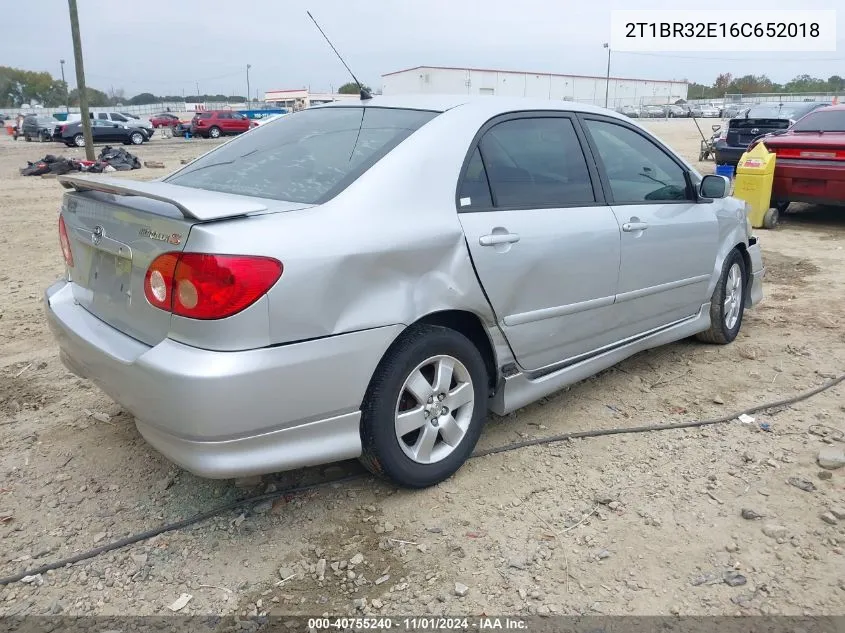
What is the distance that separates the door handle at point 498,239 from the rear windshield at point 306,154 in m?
0.53

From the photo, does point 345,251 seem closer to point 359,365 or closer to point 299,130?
point 359,365

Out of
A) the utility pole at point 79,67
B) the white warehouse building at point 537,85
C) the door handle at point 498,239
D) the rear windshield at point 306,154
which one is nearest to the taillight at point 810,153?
the door handle at point 498,239

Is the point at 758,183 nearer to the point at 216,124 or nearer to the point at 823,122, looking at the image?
the point at 823,122

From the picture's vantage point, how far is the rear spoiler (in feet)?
7.43

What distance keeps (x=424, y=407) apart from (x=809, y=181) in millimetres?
8104

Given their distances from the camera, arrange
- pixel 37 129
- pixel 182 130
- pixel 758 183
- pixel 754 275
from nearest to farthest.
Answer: pixel 754 275 < pixel 758 183 < pixel 37 129 < pixel 182 130

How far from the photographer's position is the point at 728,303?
4.73 m

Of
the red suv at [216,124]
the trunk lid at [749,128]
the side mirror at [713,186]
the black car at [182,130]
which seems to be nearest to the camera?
the side mirror at [713,186]

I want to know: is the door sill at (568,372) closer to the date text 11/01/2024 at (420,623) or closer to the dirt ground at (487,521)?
the dirt ground at (487,521)

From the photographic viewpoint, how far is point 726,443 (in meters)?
3.36

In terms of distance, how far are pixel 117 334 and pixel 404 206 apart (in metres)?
1.19

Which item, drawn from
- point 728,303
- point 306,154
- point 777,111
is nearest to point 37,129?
point 777,111

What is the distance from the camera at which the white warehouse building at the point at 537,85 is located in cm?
5428

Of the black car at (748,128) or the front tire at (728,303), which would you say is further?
the black car at (748,128)
